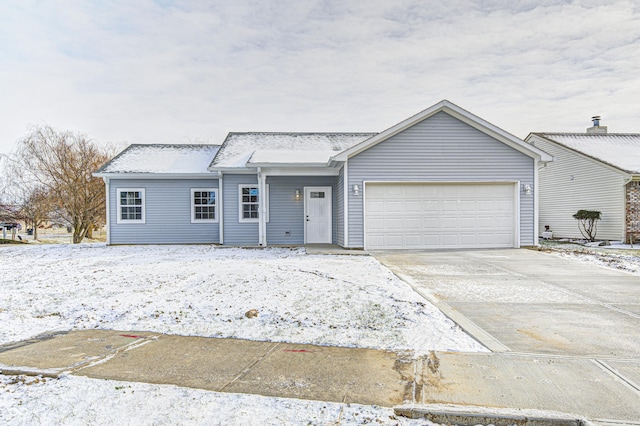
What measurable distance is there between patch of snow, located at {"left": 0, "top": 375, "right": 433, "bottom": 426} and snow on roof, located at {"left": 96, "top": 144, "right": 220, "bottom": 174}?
12.2 metres

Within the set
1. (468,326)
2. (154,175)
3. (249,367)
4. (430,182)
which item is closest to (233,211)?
(154,175)

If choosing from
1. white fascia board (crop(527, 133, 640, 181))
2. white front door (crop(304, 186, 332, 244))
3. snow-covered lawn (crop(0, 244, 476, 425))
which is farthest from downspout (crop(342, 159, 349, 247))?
white fascia board (crop(527, 133, 640, 181))

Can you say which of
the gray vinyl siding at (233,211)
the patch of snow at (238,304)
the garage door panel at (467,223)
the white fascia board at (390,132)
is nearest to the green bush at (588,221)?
the garage door panel at (467,223)

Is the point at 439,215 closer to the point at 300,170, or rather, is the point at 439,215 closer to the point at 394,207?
the point at 394,207

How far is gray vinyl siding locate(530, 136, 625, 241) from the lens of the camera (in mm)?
15617

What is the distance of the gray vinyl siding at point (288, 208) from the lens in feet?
47.4

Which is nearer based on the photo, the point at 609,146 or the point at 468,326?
the point at 468,326

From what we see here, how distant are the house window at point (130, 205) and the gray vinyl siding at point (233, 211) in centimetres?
324

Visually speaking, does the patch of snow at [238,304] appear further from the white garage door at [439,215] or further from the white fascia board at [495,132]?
the white fascia board at [495,132]

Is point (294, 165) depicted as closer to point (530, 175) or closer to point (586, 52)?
point (530, 175)

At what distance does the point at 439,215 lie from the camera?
40.9 ft

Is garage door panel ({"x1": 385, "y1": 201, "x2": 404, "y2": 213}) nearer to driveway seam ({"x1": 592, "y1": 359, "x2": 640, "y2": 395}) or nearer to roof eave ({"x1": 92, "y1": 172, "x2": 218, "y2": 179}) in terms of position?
roof eave ({"x1": 92, "y1": 172, "x2": 218, "y2": 179})

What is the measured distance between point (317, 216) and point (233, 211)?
307cm

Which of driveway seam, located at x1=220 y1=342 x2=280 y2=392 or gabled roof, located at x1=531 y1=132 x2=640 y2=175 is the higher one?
gabled roof, located at x1=531 y1=132 x2=640 y2=175
